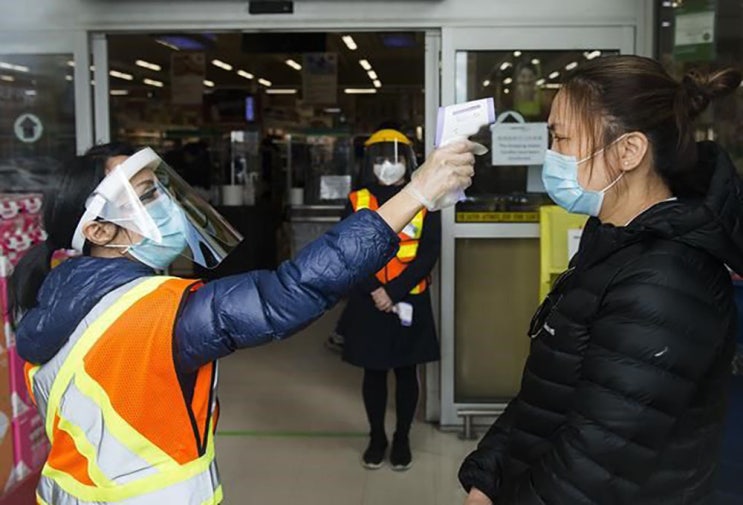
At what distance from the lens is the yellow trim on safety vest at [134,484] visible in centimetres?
131

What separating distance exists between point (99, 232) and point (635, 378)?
1000 millimetres

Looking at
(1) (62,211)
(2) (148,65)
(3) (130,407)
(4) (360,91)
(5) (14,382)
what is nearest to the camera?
(3) (130,407)

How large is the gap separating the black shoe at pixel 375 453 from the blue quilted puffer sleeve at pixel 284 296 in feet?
7.98

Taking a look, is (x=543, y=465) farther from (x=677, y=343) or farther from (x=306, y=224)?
(x=306, y=224)

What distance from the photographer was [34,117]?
12.8 feet

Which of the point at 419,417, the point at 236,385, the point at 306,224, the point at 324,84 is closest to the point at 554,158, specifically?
the point at 419,417

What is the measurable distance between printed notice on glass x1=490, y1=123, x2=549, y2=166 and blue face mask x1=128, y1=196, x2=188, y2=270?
2536 millimetres

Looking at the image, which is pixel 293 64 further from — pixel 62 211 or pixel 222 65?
pixel 62 211

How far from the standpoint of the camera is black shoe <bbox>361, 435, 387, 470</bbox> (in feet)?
11.7

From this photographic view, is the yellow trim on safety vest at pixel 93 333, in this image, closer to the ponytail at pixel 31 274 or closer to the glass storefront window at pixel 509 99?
the ponytail at pixel 31 274

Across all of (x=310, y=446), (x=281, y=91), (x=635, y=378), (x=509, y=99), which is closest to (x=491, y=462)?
(x=635, y=378)

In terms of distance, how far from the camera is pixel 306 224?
8.34m

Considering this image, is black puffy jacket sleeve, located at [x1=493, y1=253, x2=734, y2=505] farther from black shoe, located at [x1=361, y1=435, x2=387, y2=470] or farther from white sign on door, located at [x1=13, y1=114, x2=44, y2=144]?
white sign on door, located at [x1=13, y1=114, x2=44, y2=144]

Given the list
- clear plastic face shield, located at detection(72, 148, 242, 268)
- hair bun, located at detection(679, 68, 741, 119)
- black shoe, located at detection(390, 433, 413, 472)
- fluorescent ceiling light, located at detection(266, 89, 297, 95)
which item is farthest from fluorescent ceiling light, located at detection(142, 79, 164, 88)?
hair bun, located at detection(679, 68, 741, 119)
